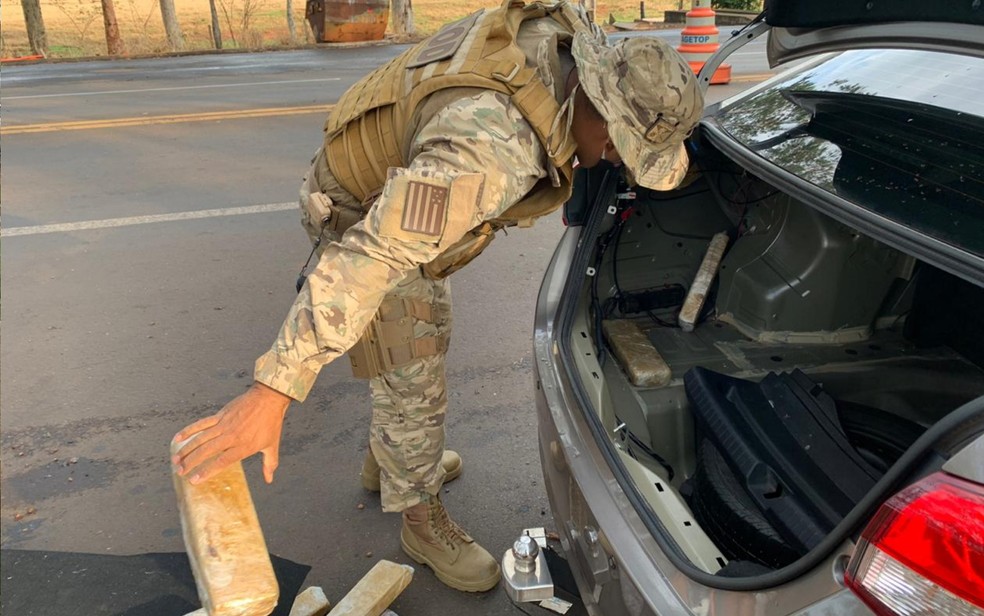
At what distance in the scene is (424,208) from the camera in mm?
1392

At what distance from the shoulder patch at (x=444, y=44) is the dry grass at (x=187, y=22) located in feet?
50.0

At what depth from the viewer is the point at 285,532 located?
2.33m

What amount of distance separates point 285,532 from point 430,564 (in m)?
0.48

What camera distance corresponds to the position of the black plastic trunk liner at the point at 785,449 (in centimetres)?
147

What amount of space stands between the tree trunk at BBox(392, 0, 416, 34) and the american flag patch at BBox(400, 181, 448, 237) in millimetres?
16526

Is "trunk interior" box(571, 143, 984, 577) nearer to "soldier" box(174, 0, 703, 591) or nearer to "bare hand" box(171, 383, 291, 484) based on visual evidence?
"soldier" box(174, 0, 703, 591)

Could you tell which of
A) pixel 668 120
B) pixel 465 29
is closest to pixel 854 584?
pixel 668 120

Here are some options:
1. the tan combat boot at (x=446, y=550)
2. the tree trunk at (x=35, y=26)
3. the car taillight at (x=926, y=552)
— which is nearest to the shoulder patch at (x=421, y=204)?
the car taillight at (x=926, y=552)

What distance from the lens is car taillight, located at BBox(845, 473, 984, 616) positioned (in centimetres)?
87

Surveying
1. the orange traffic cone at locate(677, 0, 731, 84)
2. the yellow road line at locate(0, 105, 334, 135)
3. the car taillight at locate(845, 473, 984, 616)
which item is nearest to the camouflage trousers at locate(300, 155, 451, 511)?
the car taillight at locate(845, 473, 984, 616)

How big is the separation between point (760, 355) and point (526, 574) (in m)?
1.00

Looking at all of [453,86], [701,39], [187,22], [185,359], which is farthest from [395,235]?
[187,22]

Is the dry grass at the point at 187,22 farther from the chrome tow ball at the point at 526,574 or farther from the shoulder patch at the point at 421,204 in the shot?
the chrome tow ball at the point at 526,574

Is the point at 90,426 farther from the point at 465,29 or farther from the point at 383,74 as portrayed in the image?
the point at 465,29
